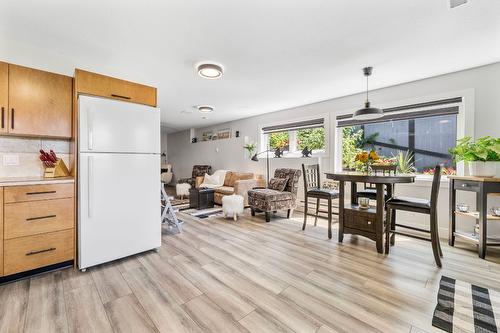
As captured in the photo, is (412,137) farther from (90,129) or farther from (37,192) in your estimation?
(37,192)

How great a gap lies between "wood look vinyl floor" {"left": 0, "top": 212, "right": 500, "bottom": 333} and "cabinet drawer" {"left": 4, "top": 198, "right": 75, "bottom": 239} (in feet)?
1.44

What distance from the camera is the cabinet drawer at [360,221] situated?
2.57 metres

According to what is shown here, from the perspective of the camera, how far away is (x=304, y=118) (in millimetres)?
4777

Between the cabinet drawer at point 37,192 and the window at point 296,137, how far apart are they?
4087mm

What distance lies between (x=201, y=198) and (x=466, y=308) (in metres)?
4.20

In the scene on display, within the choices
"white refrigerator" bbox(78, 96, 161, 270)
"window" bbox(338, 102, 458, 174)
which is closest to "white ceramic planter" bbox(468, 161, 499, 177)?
"window" bbox(338, 102, 458, 174)

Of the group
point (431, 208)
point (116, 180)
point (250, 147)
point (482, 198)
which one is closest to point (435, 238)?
point (431, 208)

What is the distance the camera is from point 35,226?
196 centimetres

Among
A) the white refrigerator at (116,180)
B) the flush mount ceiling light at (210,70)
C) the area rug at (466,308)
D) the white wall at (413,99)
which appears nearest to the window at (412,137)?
the white wall at (413,99)

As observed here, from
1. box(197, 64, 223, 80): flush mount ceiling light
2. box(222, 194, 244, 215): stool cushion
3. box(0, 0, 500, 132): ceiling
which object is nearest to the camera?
box(0, 0, 500, 132): ceiling

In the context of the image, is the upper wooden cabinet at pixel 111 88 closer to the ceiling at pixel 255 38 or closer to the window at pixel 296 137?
the ceiling at pixel 255 38

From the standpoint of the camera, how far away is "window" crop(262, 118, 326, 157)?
4633 millimetres

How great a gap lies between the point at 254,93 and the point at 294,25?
2.00m

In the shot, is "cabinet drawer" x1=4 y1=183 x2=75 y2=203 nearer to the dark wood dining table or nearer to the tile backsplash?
the tile backsplash
